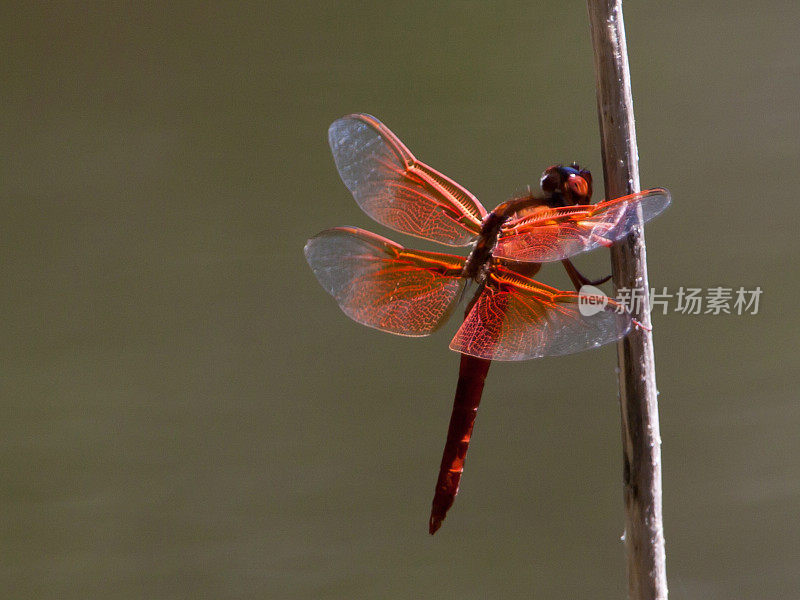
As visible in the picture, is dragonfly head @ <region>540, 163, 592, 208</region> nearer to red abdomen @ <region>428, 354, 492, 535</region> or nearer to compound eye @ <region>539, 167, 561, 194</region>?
compound eye @ <region>539, 167, 561, 194</region>

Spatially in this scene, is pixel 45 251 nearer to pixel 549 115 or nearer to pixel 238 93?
pixel 238 93

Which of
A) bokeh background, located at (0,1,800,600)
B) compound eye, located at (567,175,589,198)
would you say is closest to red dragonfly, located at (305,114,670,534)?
compound eye, located at (567,175,589,198)

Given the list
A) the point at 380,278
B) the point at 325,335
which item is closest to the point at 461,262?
the point at 380,278

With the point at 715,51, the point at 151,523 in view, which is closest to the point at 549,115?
the point at 715,51

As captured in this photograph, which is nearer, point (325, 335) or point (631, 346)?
point (631, 346)

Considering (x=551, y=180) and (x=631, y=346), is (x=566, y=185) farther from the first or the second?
(x=631, y=346)

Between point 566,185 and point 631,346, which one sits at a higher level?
point 566,185
